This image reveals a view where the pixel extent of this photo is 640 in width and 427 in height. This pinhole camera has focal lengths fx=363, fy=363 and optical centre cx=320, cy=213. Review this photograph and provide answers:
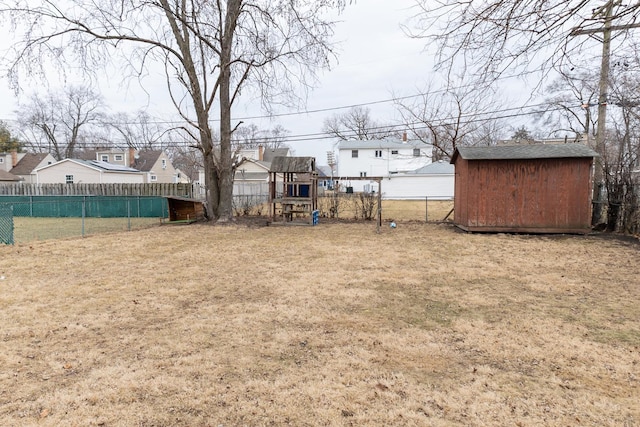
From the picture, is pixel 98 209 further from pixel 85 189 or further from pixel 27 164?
pixel 27 164

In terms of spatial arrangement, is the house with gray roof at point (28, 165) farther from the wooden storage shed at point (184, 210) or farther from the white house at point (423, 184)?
the white house at point (423, 184)

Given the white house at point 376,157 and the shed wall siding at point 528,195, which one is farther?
the white house at point 376,157

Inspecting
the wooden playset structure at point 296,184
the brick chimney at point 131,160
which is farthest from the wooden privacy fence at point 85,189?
the brick chimney at point 131,160

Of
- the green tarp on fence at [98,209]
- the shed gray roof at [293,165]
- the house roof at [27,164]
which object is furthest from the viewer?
the house roof at [27,164]

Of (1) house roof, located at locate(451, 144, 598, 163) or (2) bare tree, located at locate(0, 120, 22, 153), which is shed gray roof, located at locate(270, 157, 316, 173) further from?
(2) bare tree, located at locate(0, 120, 22, 153)

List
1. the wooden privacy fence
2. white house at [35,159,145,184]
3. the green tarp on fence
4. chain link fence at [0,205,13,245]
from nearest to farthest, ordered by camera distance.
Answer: chain link fence at [0,205,13,245]
the green tarp on fence
the wooden privacy fence
white house at [35,159,145,184]

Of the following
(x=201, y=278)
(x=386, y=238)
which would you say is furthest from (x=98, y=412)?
(x=386, y=238)

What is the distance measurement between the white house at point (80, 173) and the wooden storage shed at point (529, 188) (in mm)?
27382

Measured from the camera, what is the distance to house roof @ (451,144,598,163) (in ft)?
34.4

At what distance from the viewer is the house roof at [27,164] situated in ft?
126

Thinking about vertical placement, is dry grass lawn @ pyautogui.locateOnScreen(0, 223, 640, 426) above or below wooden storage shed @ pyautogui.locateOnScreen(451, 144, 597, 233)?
below

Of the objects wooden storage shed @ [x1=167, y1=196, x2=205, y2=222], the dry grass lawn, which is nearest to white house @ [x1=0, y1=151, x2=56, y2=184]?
wooden storage shed @ [x1=167, y1=196, x2=205, y2=222]

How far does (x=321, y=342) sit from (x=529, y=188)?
9.75 meters

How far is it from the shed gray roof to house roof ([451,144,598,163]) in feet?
19.9
